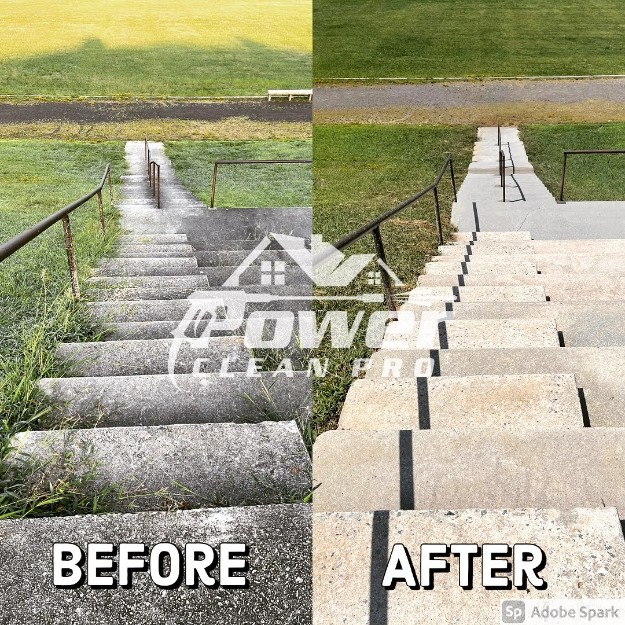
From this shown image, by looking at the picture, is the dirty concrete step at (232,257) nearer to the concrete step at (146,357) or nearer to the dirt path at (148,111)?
the concrete step at (146,357)

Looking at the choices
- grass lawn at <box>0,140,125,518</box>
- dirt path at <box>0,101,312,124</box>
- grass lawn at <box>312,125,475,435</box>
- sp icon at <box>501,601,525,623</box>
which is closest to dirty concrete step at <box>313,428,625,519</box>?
sp icon at <box>501,601,525,623</box>

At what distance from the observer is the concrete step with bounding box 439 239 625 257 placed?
7.01 metres

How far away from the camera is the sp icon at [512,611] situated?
142 cm

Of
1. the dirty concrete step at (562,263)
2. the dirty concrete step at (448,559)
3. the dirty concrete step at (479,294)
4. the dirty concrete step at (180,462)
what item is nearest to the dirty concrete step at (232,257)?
the dirty concrete step at (562,263)

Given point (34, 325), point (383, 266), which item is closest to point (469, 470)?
point (383, 266)

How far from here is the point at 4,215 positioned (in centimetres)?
1390

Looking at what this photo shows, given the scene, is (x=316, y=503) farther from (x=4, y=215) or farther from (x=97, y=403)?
(x=4, y=215)

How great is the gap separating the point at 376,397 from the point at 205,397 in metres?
0.66

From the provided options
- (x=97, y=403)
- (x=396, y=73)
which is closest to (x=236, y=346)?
(x=97, y=403)

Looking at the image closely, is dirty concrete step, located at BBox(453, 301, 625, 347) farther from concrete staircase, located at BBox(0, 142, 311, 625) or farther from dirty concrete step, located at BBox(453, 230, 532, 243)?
dirty concrete step, located at BBox(453, 230, 532, 243)

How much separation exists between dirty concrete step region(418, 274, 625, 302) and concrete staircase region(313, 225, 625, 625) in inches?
44.6

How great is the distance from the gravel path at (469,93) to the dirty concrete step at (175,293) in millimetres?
18619

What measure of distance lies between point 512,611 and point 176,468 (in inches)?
42.8

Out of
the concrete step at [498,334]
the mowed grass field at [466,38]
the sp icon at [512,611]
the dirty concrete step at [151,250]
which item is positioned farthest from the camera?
the mowed grass field at [466,38]
